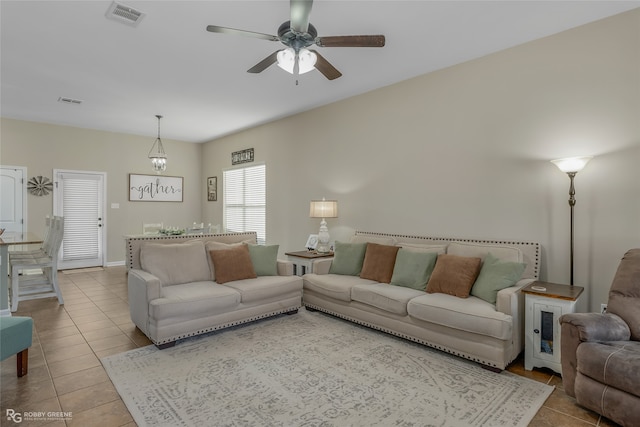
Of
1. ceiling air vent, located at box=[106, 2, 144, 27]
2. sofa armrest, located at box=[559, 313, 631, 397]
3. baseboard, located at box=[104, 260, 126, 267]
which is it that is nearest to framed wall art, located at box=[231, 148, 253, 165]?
baseboard, located at box=[104, 260, 126, 267]

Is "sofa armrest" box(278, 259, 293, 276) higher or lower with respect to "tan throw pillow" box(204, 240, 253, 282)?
lower

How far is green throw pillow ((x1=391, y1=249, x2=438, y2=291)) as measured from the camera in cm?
340

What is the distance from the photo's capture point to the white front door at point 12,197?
6.00 metres

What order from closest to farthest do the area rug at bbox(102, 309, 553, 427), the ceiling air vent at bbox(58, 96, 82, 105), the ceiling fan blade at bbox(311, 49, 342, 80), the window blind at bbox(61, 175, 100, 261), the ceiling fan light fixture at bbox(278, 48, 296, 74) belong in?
the area rug at bbox(102, 309, 553, 427) < the ceiling fan light fixture at bbox(278, 48, 296, 74) < the ceiling fan blade at bbox(311, 49, 342, 80) < the ceiling air vent at bbox(58, 96, 82, 105) < the window blind at bbox(61, 175, 100, 261)

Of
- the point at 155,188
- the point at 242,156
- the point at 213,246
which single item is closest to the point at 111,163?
the point at 155,188

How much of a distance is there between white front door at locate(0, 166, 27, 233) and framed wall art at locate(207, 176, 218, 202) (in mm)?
3390

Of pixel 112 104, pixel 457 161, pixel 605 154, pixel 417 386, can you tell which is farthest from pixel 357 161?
pixel 112 104

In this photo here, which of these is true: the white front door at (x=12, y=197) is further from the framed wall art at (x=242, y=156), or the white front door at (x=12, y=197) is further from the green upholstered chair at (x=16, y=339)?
the green upholstered chair at (x=16, y=339)

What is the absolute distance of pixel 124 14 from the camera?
276cm

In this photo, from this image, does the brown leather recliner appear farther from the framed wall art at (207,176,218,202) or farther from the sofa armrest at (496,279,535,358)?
the framed wall art at (207,176,218,202)

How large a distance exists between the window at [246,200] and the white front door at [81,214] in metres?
2.55

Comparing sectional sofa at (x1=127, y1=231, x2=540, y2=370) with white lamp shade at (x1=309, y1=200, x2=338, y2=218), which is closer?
sectional sofa at (x1=127, y1=231, x2=540, y2=370)

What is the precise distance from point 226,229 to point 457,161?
5.46m

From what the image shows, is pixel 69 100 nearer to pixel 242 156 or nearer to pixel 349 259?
pixel 242 156
